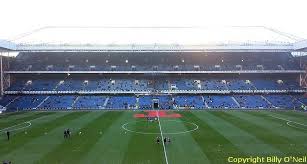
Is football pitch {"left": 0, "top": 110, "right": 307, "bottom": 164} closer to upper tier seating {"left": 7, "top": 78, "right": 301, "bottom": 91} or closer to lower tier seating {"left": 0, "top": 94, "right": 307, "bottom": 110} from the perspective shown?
lower tier seating {"left": 0, "top": 94, "right": 307, "bottom": 110}

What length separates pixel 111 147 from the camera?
31141 millimetres

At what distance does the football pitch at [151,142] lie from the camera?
1074 inches

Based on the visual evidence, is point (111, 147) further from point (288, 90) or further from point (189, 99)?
point (288, 90)

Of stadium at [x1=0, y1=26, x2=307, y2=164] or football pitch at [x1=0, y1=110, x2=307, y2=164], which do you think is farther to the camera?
stadium at [x1=0, y1=26, x2=307, y2=164]

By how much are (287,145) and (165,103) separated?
150 ft

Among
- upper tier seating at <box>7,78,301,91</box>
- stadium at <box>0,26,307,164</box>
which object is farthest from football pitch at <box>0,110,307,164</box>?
upper tier seating at <box>7,78,301,91</box>

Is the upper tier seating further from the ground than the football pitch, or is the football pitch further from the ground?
the upper tier seating

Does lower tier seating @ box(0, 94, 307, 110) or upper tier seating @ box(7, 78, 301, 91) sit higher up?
upper tier seating @ box(7, 78, 301, 91)

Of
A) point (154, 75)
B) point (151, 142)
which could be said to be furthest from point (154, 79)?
point (151, 142)

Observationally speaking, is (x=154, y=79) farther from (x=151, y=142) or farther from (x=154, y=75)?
(x=151, y=142)

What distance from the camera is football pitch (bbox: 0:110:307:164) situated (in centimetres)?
2727

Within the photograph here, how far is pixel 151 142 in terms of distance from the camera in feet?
110

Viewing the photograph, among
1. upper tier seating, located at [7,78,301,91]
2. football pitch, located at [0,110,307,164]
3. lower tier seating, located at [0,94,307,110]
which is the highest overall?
upper tier seating, located at [7,78,301,91]

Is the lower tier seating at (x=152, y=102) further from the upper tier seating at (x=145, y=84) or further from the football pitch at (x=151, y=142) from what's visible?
the football pitch at (x=151, y=142)
